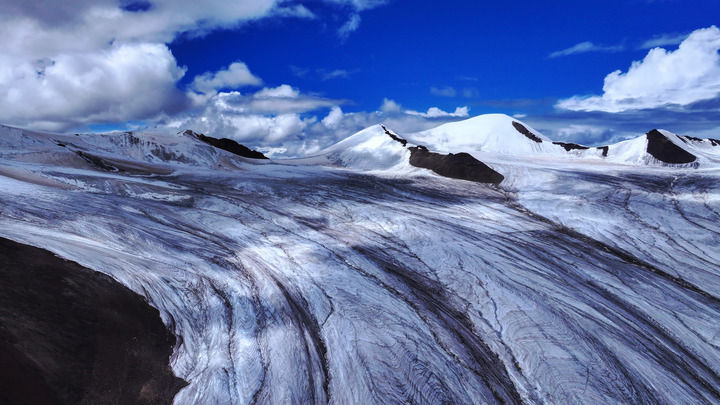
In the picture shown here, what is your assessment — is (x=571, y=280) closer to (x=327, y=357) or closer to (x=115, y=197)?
(x=327, y=357)

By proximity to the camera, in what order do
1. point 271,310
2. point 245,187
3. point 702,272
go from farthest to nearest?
point 245,187 → point 702,272 → point 271,310

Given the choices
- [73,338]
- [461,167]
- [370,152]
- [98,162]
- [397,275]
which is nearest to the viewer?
[73,338]

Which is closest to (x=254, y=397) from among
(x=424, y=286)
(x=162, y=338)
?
(x=162, y=338)

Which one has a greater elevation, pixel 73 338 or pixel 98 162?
pixel 98 162

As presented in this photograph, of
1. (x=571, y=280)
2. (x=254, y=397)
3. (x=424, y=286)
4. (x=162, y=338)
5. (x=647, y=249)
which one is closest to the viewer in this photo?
(x=254, y=397)

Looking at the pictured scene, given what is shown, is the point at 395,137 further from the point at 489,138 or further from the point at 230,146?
the point at 230,146

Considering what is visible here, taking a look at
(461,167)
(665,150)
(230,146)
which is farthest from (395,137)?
(665,150)

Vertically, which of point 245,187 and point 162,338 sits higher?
point 245,187

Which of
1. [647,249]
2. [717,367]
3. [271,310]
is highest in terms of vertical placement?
[647,249]
